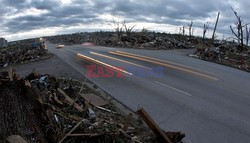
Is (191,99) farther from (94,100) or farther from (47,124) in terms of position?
(47,124)

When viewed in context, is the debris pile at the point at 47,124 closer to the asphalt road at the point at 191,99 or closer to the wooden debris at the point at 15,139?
the wooden debris at the point at 15,139

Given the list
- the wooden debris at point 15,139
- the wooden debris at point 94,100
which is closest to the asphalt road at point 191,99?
the wooden debris at point 94,100

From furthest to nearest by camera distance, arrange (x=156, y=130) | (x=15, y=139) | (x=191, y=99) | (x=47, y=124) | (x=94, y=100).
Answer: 1. (x=191, y=99)
2. (x=94, y=100)
3. (x=156, y=130)
4. (x=47, y=124)
5. (x=15, y=139)

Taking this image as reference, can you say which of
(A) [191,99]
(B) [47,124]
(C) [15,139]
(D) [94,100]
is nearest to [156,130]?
(B) [47,124]

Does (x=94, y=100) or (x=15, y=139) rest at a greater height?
(x=15, y=139)

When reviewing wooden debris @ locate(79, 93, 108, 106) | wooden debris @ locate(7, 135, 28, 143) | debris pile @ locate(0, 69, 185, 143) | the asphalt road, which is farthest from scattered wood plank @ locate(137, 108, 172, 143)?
wooden debris @ locate(79, 93, 108, 106)

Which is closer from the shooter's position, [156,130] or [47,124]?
[47,124]

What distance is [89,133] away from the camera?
6262mm

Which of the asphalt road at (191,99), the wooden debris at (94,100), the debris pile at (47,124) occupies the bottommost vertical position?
the asphalt road at (191,99)

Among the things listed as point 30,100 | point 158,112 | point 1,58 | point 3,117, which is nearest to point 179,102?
point 158,112

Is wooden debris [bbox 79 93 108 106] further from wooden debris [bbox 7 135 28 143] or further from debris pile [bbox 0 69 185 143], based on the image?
wooden debris [bbox 7 135 28 143]

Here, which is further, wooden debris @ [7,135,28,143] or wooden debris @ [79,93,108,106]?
wooden debris @ [79,93,108,106]

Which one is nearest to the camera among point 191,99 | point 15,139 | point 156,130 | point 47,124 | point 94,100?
point 15,139

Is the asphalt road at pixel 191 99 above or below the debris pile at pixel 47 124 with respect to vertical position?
below
